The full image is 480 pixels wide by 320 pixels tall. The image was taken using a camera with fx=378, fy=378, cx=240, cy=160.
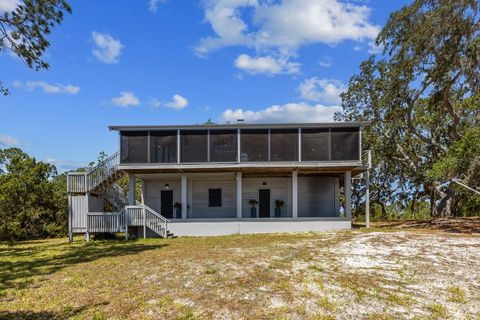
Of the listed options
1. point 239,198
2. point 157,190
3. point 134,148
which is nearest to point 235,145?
point 239,198

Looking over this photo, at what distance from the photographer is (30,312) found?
277 inches

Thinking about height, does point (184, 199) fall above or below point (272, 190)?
below

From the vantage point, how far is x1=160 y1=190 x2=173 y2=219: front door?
70.1ft

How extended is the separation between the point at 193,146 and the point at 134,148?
2.82 metres

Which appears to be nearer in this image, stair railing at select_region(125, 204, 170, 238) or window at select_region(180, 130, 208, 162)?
stair railing at select_region(125, 204, 170, 238)

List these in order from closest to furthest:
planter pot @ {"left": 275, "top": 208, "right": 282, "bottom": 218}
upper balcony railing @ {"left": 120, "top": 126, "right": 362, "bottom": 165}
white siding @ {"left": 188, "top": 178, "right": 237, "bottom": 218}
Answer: upper balcony railing @ {"left": 120, "top": 126, "right": 362, "bottom": 165} < planter pot @ {"left": 275, "top": 208, "right": 282, "bottom": 218} < white siding @ {"left": 188, "top": 178, "right": 237, "bottom": 218}

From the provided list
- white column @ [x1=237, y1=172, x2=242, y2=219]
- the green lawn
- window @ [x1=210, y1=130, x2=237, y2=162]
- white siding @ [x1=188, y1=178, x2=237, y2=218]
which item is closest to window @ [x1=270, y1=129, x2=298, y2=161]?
window @ [x1=210, y1=130, x2=237, y2=162]

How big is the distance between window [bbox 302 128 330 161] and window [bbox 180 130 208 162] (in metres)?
4.77

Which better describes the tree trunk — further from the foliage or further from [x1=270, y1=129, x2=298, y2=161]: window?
the foliage

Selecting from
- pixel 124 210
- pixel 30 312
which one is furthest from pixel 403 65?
pixel 30 312

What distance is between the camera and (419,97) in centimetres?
2538

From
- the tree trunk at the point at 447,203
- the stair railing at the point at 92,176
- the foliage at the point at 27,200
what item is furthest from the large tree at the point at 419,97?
the foliage at the point at 27,200

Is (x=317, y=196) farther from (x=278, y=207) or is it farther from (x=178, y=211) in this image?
(x=178, y=211)

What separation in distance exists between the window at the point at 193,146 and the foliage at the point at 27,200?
39.3 feet
